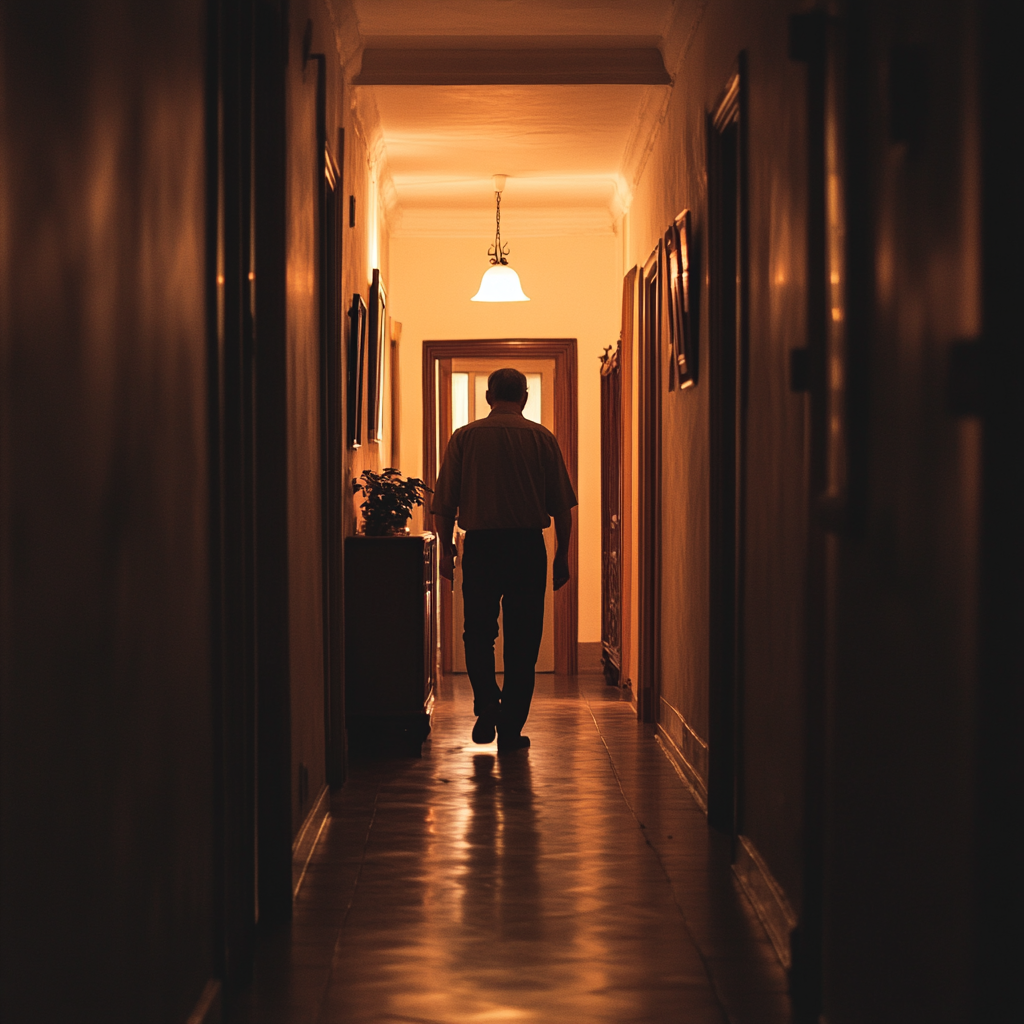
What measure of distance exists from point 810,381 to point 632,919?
153 cm

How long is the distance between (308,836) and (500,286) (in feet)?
13.8

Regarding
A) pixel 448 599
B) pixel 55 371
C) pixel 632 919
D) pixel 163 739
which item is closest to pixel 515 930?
pixel 632 919

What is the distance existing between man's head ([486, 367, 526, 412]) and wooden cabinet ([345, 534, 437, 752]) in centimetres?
80

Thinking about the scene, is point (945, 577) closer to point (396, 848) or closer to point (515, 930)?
point (515, 930)

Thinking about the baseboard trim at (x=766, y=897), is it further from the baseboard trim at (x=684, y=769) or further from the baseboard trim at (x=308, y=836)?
the baseboard trim at (x=308, y=836)

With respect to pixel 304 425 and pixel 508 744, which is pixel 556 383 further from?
pixel 304 425

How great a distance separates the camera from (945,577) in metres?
1.59

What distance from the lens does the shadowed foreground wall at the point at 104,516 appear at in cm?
135

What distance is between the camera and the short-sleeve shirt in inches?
212

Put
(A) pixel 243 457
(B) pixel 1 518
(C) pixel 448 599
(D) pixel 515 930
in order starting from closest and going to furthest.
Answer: (B) pixel 1 518 → (A) pixel 243 457 → (D) pixel 515 930 → (C) pixel 448 599

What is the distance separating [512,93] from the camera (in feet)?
19.2

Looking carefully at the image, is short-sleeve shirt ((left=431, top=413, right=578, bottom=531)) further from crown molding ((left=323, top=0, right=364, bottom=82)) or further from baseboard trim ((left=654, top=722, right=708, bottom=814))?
crown molding ((left=323, top=0, right=364, bottom=82))

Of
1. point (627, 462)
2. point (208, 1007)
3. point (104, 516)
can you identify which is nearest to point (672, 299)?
point (627, 462)

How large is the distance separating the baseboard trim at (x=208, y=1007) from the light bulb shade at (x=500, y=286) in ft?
17.4
